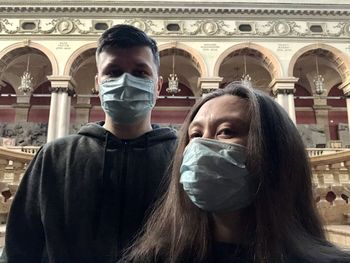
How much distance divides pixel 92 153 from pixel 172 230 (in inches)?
22.0

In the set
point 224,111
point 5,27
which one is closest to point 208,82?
point 5,27

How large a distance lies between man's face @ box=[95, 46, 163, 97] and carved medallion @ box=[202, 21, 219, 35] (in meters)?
13.8

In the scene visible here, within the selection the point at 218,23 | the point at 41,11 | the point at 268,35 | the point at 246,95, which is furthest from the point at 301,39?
the point at 246,95

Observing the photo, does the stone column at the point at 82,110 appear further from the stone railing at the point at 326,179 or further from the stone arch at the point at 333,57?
the stone railing at the point at 326,179

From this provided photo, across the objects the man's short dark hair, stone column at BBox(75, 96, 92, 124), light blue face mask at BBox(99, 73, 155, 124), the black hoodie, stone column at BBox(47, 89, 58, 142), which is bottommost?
the black hoodie

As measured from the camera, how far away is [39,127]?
1609 centimetres

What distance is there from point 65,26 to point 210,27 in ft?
19.9

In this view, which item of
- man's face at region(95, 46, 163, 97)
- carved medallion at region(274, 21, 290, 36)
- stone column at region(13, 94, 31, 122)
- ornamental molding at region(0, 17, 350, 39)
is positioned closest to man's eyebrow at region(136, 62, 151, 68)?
man's face at region(95, 46, 163, 97)

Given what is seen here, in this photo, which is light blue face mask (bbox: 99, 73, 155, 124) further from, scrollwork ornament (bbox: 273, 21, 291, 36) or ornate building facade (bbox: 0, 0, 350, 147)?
scrollwork ornament (bbox: 273, 21, 291, 36)

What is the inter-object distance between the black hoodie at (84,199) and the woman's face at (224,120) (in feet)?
1.09

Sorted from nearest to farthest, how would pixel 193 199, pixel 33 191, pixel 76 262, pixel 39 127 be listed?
1. pixel 193 199
2. pixel 76 262
3. pixel 33 191
4. pixel 39 127

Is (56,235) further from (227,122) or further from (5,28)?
(5,28)

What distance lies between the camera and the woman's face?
1300 mm

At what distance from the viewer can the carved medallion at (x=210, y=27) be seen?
14.9 m
